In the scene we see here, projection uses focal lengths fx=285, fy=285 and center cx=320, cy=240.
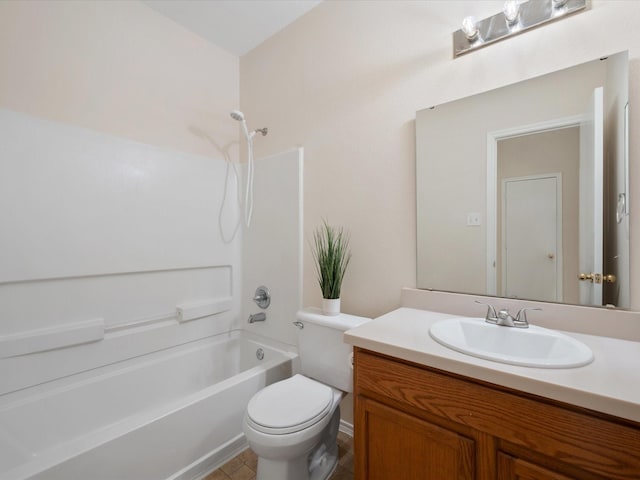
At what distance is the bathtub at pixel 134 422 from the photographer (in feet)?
3.64

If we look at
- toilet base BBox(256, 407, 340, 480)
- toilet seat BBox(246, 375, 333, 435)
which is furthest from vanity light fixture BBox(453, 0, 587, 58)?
toilet base BBox(256, 407, 340, 480)

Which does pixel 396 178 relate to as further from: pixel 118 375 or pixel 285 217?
pixel 118 375

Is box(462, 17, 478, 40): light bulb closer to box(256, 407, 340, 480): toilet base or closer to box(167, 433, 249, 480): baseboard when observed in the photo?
box(256, 407, 340, 480): toilet base

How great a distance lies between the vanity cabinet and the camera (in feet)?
2.09

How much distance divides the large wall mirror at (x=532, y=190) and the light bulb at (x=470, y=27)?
0.85ft

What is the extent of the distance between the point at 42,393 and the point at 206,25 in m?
2.42

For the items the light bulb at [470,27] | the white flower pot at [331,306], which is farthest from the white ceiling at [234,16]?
the white flower pot at [331,306]

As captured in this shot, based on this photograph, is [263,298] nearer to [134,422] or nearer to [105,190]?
[134,422]

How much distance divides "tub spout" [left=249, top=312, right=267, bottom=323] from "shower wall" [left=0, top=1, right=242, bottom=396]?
304mm

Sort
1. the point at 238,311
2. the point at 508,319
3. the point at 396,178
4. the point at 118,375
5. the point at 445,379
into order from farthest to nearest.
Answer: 1. the point at 238,311
2. the point at 118,375
3. the point at 396,178
4. the point at 508,319
5. the point at 445,379

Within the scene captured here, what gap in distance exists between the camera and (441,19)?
1.37m

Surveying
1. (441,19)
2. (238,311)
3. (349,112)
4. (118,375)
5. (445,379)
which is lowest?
(118,375)

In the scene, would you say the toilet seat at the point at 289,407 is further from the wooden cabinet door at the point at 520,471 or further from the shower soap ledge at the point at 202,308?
the shower soap ledge at the point at 202,308

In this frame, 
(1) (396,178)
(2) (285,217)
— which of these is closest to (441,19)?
(1) (396,178)
